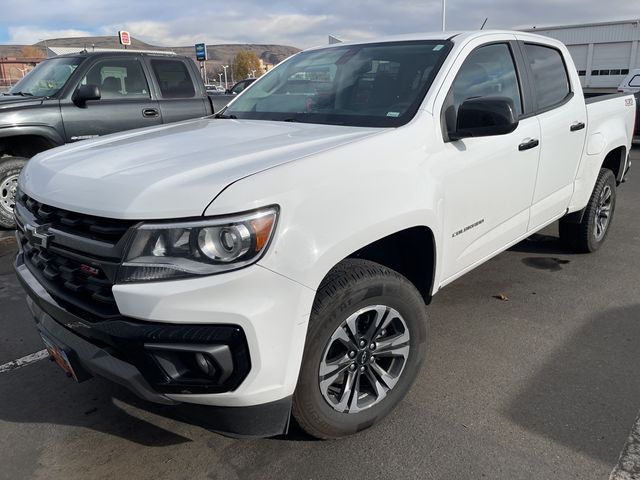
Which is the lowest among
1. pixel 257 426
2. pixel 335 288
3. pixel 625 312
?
pixel 625 312

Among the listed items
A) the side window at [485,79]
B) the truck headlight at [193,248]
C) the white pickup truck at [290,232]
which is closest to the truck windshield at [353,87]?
the white pickup truck at [290,232]

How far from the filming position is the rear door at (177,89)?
6949 mm

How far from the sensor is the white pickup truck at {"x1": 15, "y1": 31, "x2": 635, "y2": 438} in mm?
1875

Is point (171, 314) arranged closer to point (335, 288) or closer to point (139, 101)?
point (335, 288)

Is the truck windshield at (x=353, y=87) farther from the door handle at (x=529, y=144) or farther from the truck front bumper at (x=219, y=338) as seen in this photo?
the truck front bumper at (x=219, y=338)

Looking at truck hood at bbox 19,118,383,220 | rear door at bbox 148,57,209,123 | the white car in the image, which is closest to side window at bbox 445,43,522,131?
truck hood at bbox 19,118,383,220

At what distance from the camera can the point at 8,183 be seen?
6031 mm

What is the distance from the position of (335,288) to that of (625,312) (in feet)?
8.83

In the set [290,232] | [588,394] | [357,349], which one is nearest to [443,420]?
[357,349]

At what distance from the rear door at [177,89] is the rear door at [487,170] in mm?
4643

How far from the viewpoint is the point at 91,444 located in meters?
2.56

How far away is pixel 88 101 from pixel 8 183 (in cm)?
130

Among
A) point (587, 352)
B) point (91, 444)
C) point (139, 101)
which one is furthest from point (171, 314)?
point (139, 101)

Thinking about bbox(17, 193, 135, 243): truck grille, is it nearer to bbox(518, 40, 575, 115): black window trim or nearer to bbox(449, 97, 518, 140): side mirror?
bbox(449, 97, 518, 140): side mirror
